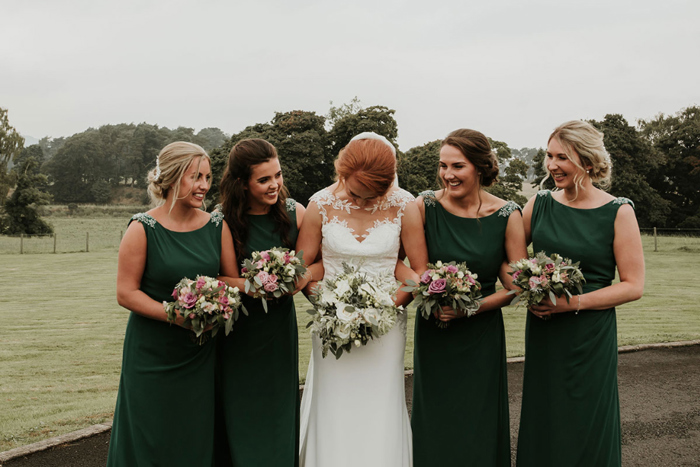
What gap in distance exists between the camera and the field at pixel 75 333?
803 centimetres

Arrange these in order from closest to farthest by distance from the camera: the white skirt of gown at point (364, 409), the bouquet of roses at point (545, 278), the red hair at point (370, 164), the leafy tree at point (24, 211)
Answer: the bouquet of roses at point (545, 278) < the red hair at point (370, 164) < the white skirt of gown at point (364, 409) < the leafy tree at point (24, 211)

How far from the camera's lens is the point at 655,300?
1789 cm

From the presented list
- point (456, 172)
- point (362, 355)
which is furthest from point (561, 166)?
point (362, 355)

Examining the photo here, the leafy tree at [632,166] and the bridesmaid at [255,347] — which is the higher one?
the leafy tree at [632,166]

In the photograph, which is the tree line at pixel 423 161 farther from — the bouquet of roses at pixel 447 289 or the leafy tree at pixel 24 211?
the bouquet of roses at pixel 447 289

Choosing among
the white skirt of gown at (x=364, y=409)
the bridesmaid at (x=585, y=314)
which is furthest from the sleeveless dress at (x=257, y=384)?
the bridesmaid at (x=585, y=314)

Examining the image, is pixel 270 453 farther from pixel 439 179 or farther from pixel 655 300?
pixel 655 300

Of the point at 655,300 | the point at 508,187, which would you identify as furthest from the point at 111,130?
the point at 655,300

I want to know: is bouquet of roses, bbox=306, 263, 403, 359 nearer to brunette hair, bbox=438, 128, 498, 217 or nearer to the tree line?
brunette hair, bbox=438, 128, 498, 217

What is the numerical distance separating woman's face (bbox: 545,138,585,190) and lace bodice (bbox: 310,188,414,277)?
1170mm

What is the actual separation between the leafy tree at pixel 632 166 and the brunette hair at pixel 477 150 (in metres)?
46.9

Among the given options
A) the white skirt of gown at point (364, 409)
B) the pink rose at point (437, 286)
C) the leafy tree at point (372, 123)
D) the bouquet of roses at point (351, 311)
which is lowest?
the white skirt of gown at point (364, 409)

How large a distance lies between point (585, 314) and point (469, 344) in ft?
3.04

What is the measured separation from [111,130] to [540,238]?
334 ft
